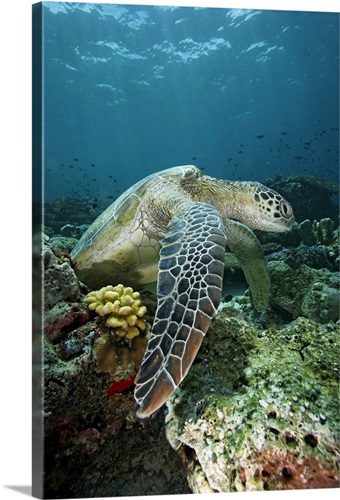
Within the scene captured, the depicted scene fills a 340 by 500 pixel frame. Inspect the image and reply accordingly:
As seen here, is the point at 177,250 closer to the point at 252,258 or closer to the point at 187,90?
the point at 252,258

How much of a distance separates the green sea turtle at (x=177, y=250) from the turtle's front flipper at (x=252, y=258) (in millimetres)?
11

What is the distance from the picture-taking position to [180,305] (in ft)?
5.75

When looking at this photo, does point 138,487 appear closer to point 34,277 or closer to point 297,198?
point 34,277

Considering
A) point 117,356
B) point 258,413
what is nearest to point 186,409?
point 258,413

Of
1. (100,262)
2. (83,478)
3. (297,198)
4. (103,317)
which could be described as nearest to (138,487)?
(83,478)

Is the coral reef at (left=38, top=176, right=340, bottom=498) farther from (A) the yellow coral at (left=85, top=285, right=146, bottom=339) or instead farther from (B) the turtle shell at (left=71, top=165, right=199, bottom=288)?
(B) the turtle shell at (left=71, top=165, right=199, bottom=288)

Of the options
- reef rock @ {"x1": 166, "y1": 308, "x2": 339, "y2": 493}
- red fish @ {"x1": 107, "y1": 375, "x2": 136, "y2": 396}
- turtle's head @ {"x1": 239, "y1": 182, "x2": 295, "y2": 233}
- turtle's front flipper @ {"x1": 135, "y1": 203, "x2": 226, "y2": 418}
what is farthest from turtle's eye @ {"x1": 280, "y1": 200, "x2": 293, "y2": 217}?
red fish @ {"x1": 107, "y1": 375, "x2": 136, "y2": 396}

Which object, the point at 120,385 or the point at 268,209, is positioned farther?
the point at 268,209

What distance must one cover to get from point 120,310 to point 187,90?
22664 millimetres

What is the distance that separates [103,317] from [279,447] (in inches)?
46.9

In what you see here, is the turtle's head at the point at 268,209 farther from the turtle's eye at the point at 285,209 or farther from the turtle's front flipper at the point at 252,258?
the turtle's front flipper at the point at 252,258

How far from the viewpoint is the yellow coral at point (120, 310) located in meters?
2.08

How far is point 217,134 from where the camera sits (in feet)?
114

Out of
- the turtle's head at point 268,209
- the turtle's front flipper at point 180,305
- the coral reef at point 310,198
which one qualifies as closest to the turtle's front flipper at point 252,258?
the turtle's head at point 268,209
